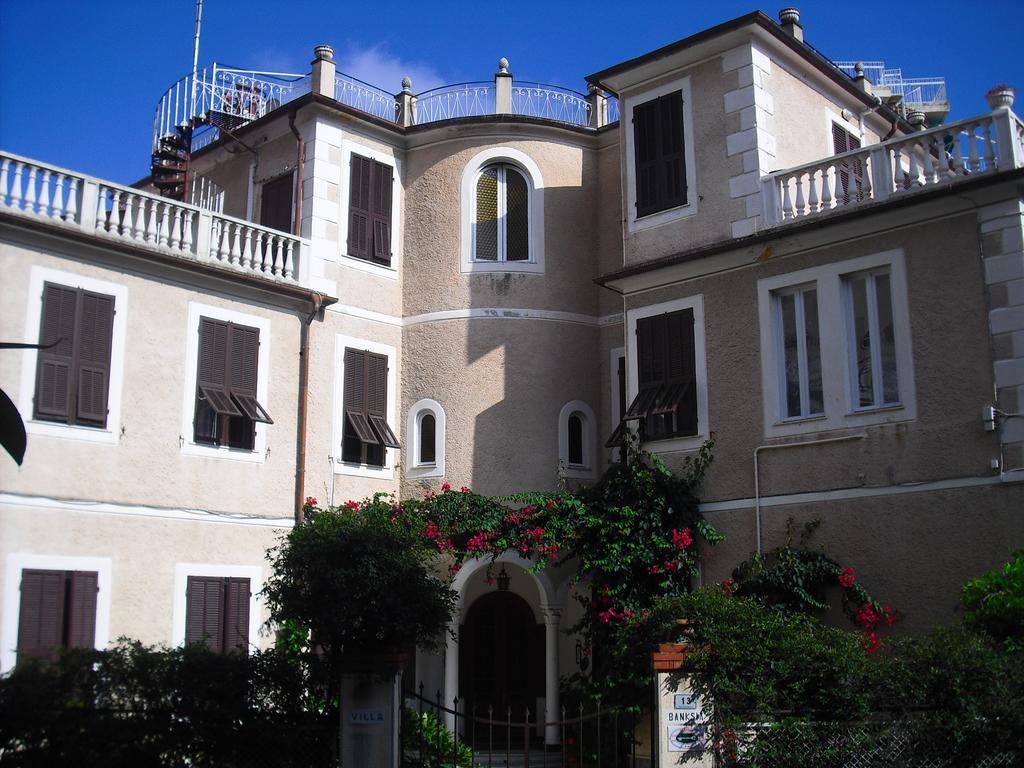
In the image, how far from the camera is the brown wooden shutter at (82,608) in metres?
14.8

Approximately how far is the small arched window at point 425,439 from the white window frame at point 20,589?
557cm

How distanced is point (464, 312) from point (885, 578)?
8497 millimetres

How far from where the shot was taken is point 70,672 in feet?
31.3

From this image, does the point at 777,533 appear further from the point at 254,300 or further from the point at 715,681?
the point at 254,300

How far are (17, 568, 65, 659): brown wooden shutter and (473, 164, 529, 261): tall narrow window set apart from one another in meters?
8.93

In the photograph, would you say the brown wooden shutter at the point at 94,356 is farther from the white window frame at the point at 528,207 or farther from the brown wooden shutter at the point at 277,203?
the white window frame at the point at 528,207

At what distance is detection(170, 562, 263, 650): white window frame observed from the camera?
15.8m

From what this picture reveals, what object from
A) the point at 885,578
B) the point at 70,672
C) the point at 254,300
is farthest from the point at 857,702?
the point at 254,300

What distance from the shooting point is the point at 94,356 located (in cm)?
1560

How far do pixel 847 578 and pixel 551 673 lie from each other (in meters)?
5.60

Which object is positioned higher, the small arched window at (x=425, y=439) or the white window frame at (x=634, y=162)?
the white window frame at (x=634, y=162)

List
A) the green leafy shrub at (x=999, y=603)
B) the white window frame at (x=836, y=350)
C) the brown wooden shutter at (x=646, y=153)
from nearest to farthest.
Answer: the green leafy shrub at (x=999, y=603)
the white window frame at (x=836, y=350)
the brown wooden shutter at (x=646, y=153)

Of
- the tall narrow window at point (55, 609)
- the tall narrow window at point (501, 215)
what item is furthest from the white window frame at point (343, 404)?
the tall narrow window at point (55, 609)

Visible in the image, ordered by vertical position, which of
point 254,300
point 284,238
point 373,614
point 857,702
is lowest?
point 857,702
